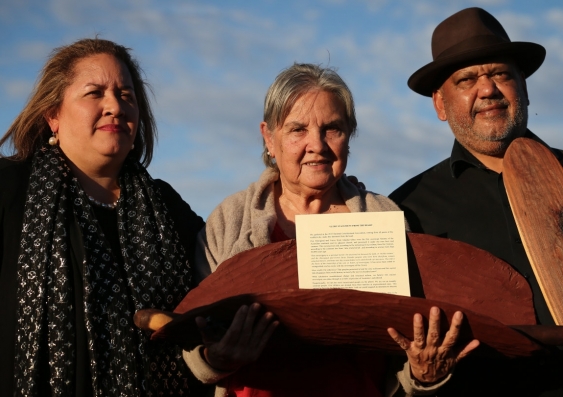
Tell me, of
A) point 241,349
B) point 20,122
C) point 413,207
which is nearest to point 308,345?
point 241,349

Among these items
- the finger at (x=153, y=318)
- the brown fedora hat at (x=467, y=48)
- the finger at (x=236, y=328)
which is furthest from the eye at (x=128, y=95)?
the brown fedora hat at (x=467, y=48)

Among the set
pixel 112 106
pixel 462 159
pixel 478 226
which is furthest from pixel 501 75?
pixel 112 106

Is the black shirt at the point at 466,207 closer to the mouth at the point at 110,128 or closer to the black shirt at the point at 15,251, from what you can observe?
the black shirt at the point at 15,251

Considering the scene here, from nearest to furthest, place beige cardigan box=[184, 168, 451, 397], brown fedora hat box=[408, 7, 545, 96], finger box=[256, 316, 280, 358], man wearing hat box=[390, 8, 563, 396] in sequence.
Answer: finger box=[256, 316, 280, 358]
beige cardigan box=[184, 168, 451, 397]
man wearing hat box=[390, 8, 563, 396]
brown fedora hat box=[408, 7, 545, 96]

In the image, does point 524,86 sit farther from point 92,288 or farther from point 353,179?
point 92,288

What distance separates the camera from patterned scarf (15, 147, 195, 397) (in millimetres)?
3186

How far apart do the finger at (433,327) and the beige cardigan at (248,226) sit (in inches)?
14.7

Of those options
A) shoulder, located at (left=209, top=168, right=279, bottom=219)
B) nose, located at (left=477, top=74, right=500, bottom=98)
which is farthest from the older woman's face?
nose, located at (left=477, top=74, right=500, bottom=98)

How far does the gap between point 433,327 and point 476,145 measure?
58.1 inches

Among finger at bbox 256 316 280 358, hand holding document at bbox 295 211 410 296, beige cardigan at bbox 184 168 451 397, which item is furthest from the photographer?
beige cardigan at bbox 184 168 451 397

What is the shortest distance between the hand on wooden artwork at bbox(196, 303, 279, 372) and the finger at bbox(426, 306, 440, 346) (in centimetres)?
55

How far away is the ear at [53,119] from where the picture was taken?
3654 millimetres

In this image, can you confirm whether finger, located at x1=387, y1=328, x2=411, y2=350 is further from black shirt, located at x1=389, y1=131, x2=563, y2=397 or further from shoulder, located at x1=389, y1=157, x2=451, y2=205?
shoulder, located at x1=389, y1=157, x2=451, y2=205

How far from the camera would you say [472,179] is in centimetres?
393
